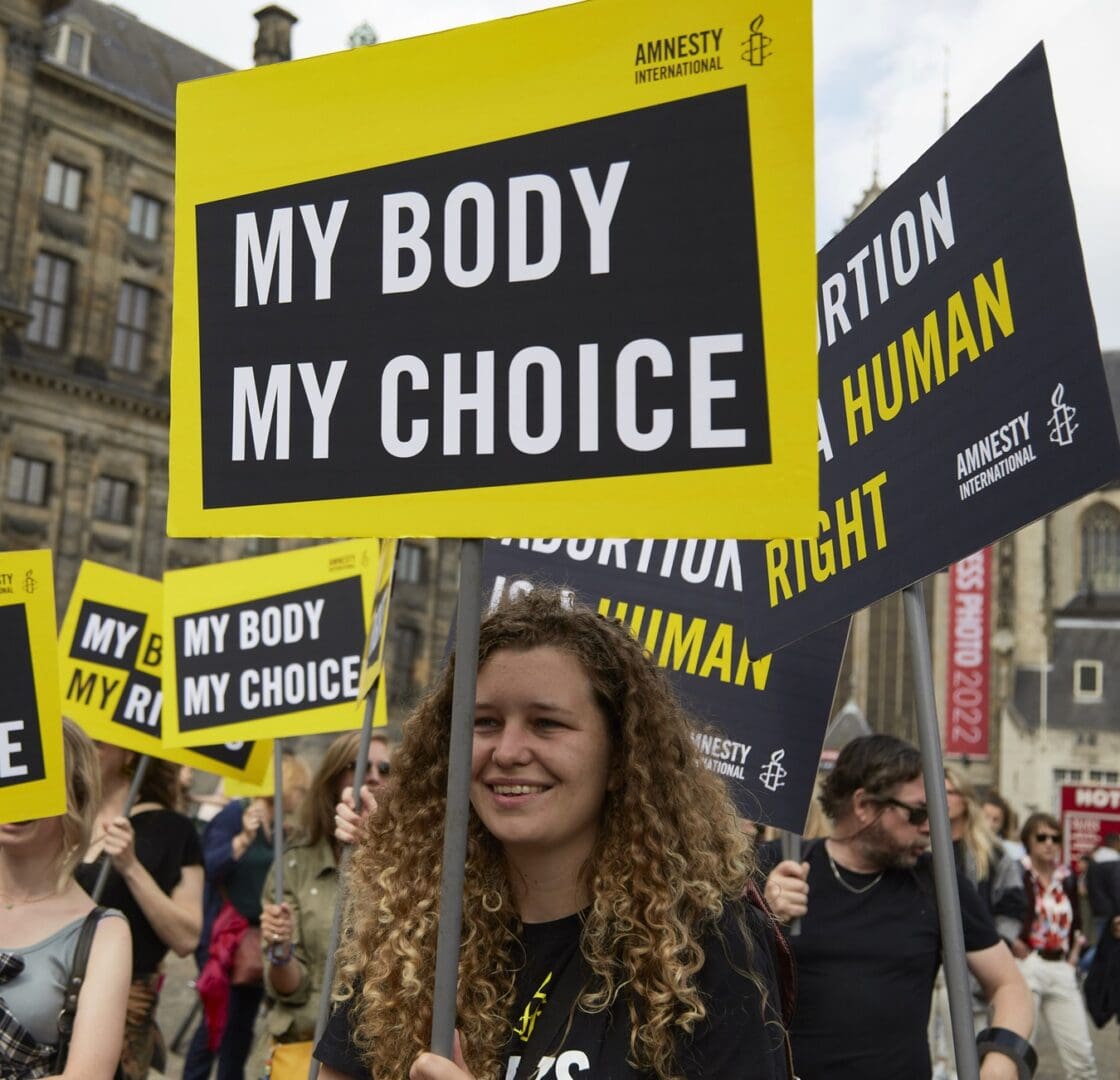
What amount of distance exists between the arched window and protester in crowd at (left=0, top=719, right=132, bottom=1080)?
5182 centimetres

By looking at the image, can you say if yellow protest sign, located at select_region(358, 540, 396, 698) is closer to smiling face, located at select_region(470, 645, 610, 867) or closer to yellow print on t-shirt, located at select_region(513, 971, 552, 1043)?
smiling face, located at select_region(470, 645, 610, 867)

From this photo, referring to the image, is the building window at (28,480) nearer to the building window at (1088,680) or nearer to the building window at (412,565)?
the building window at (412,565)

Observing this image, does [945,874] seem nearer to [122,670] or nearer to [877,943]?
[877,943]

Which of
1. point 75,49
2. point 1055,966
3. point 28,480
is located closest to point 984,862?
point 1055,966

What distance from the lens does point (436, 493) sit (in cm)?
209

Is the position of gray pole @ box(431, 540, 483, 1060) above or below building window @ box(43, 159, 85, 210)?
below

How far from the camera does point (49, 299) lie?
104 feet

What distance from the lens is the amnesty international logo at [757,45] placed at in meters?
1.91

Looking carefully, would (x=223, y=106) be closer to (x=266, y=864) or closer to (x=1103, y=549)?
(x=266, y=864)

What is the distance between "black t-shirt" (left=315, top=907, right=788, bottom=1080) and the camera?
1957 millimetres

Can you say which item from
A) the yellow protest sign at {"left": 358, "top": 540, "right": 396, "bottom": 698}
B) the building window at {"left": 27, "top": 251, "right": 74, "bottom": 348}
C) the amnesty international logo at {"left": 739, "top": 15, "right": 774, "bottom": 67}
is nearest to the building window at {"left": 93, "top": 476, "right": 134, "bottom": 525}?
the building window at {"left": 27, "top": 251, "right": 74, "bottom": 348}

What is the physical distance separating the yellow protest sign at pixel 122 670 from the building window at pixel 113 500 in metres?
27.0

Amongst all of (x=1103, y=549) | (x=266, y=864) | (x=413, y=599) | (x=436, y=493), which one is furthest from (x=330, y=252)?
(x=1103, y=549)

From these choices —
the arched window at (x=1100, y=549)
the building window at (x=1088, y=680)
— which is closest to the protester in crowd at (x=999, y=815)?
the building window at (x=1088, y=680)
